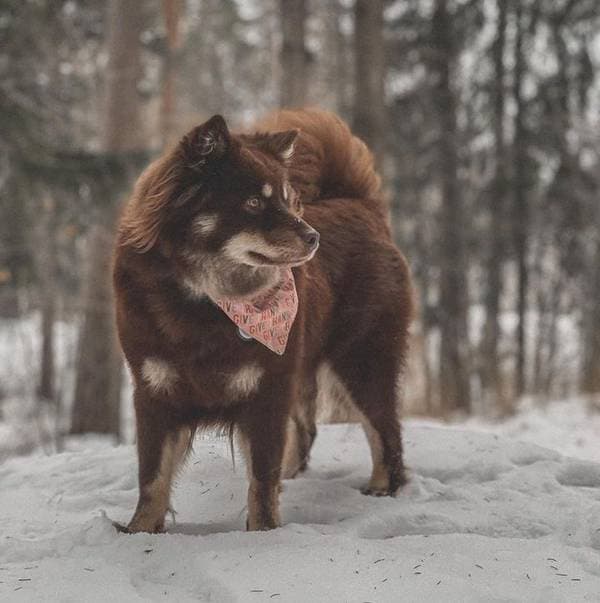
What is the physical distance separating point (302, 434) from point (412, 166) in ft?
37.0

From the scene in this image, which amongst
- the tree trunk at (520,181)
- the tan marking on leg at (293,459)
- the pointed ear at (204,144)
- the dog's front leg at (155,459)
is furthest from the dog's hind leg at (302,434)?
the tree trunk at (520,181)

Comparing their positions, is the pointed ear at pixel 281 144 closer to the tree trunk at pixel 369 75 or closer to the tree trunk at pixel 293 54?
the tree trunk at pixel 369 75

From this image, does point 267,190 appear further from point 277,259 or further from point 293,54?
point 293,54

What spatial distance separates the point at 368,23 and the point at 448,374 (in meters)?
5.42

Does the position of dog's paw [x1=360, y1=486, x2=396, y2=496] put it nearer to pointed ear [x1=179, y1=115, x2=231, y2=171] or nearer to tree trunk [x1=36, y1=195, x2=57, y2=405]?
pointed ear [x1=179, y1=115, x2=231, y2=171]

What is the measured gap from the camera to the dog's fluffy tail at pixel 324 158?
14.6 ft

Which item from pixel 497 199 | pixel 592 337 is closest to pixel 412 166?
pixel 497 199

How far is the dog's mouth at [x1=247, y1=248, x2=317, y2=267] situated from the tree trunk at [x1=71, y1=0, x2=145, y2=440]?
676 cm

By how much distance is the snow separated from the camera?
9.18 ft

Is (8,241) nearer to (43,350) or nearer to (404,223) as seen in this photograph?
(43,350)

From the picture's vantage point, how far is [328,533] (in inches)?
136

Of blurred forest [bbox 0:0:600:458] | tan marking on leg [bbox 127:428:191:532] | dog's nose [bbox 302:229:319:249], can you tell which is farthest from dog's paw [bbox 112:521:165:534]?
blurred forest [bbox 0:0:600:458]

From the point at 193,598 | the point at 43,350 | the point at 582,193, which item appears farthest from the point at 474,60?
the point at 193,598

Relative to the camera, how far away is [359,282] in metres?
4.29
